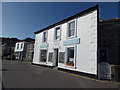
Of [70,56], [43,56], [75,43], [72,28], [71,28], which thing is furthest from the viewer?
[43,56]

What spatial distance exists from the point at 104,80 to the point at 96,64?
51.7 inches

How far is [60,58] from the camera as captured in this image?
12906 mm

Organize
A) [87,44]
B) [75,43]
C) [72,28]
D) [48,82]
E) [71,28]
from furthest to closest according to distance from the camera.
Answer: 1. [71,28]
2. [72,28]
3. [75,43]
4. [87,44]
5. [48,82]

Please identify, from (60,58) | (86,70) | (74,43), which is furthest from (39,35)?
(86,70)

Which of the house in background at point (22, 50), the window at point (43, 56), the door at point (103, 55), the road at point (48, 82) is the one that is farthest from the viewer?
the house in background at point (22, 50)

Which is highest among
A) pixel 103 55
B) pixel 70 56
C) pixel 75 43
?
pixel 75 43

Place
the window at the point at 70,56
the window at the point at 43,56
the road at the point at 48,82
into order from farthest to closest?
the window at the point at 43,56
the window at the point at 70,56
the road at the point at 48,82

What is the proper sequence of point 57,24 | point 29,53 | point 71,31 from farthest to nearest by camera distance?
1. point 29,53
2. point 57,24
3. point 71,31

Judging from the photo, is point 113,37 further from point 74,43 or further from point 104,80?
point 104,80

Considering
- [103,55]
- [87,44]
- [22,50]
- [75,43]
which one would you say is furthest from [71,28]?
[22,50]

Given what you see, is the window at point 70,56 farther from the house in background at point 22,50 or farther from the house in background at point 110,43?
the house in background at point 22,50

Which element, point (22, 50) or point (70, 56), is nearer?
point (70, 56)

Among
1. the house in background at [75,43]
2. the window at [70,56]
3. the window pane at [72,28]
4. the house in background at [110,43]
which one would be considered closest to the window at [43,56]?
the house in background at [75,43]

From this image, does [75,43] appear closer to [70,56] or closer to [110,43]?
[70,56]
